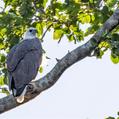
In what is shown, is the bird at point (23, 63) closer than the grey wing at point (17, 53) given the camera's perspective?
Yes

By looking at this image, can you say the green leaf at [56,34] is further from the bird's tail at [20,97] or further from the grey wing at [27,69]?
the bird's tail at [20,97]

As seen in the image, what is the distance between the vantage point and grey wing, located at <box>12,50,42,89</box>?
25.3 ft

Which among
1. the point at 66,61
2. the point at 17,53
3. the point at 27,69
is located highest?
the point at 66,61

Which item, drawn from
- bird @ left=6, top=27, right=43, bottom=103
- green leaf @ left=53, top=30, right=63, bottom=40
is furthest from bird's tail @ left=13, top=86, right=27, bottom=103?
green leaf @ left=53, top=30, right=63, bottom=40

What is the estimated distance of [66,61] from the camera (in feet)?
21.1

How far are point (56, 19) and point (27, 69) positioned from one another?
87 centimetres

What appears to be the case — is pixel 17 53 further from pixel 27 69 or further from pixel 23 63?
pixel 27 69

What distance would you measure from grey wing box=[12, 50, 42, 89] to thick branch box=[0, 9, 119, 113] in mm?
1009

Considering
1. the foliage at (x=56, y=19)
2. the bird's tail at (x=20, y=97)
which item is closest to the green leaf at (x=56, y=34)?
the foliage at (x=56, y=19)

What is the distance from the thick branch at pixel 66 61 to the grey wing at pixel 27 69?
1.01 meters

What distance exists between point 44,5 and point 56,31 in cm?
41

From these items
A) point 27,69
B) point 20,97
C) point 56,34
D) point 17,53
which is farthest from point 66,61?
point 17,53

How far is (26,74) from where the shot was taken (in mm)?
7949

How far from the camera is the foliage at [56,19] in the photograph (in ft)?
23.7
